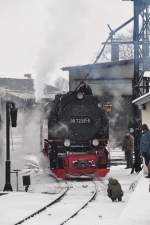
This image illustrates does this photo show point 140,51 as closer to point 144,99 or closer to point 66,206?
point 144,99

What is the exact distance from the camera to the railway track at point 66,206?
10784 mm

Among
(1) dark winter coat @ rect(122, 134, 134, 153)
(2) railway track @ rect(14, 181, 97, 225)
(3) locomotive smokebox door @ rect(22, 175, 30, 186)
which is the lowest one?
(2) railway track @ rect(14, 181, 97, 225)

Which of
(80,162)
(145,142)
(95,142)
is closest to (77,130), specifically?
(95,142)

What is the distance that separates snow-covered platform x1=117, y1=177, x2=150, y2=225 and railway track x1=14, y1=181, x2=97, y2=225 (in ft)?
3.90

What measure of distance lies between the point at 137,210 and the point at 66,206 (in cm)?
296

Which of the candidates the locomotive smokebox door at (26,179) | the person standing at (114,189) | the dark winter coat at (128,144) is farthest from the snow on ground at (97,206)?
the dark winter coat at (128,144)

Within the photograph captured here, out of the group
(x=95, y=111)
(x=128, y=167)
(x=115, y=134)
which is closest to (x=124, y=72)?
(x=115, y=134)

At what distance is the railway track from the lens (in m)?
10.8

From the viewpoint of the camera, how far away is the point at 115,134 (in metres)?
37.6

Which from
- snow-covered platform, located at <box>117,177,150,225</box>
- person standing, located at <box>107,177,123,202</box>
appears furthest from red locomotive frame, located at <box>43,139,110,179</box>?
snow-covered platform, located at <box>117,177,150,225</box>

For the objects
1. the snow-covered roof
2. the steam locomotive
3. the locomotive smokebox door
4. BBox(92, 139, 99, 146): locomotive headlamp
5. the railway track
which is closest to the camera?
the railway track

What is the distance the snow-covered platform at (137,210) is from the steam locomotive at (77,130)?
6154 millimetres

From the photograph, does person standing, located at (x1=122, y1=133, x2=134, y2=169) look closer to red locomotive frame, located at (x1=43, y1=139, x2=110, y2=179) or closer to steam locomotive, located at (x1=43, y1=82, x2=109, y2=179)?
steam locomotive, located at (x1=43, y1=82, x2=109, y2=179)

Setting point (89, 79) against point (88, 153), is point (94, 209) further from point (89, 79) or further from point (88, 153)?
point (89, 79)
